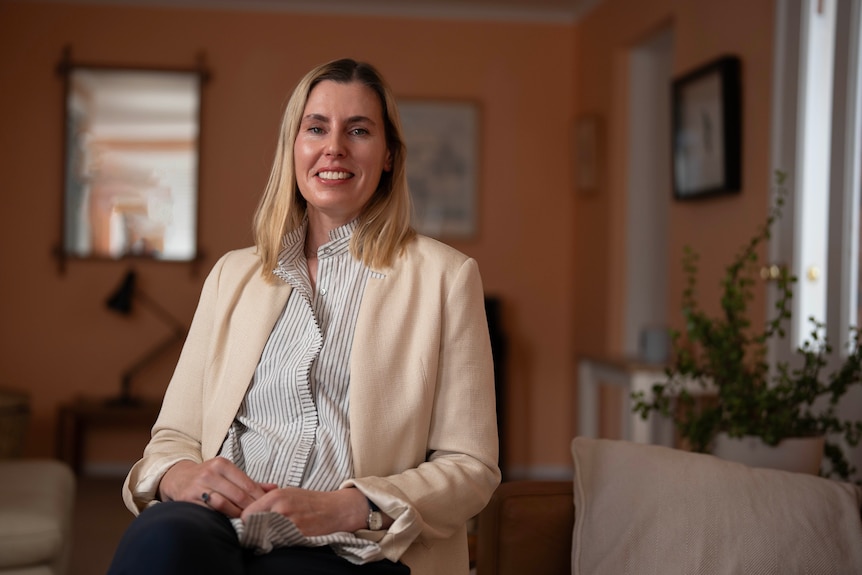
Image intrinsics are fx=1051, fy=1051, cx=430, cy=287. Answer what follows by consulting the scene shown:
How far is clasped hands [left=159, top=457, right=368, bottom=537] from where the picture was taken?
4.83ft

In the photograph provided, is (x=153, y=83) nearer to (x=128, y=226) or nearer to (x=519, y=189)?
(x=128, y=226)

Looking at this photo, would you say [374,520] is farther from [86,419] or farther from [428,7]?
[428,7]

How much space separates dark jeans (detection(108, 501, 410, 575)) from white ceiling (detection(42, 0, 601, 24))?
4.41 meters

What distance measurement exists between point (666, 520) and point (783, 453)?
3.01ft

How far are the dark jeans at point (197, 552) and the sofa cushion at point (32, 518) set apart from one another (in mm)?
1362

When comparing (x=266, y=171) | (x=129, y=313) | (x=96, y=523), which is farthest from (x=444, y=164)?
(x=96, y=523)

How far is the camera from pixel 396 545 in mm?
1537

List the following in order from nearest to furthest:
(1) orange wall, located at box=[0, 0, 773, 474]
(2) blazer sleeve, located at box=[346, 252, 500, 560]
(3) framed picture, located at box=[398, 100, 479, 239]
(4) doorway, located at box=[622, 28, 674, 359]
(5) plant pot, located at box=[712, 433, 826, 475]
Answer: (2) blazer sleeve, located at box=[346, 252, 500, 560], (5) plant pot, located at box=[712, 433, 826, 475], (4) doorway, located at box=[622, 28, 674, 359], (1) orange wall, located at box=[0, 0, 773, 474], (3) framed picture, located at box=[398, 100, 479, 239]

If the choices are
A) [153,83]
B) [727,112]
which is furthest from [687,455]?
[153,83]

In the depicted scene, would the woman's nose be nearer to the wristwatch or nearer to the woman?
the woman

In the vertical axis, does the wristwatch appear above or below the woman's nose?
below

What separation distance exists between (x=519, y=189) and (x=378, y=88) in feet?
13.0

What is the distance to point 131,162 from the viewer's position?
5.44m

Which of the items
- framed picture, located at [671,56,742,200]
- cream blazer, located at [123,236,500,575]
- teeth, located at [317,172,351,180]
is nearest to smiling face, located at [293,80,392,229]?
teeth, located at [317,172,351,180]
